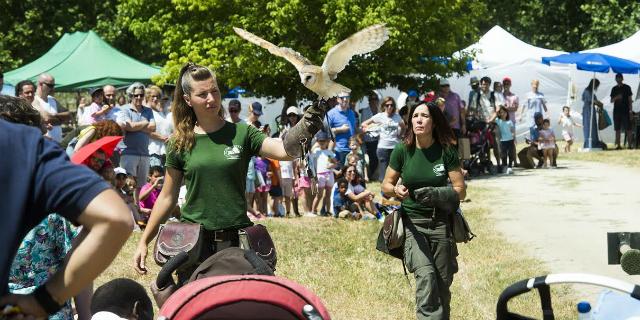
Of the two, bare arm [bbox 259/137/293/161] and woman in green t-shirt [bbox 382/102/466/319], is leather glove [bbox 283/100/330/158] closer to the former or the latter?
bare arm [bbox 259/137/293/161]

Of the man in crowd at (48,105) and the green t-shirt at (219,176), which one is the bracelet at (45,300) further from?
the man in crowd at (48,105)

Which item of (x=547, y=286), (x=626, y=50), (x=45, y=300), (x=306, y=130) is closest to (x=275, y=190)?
(x=306, y=130)

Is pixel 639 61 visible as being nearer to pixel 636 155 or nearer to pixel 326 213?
pixel 636 155

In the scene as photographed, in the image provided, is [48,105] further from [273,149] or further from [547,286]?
[547,286]

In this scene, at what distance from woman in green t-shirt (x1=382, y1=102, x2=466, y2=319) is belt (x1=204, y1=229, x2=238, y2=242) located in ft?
6.64

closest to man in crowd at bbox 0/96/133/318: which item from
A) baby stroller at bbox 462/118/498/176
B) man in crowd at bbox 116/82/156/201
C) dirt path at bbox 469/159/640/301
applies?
dirt path at bbox 469/159/640/301

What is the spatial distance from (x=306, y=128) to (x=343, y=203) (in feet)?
35.2

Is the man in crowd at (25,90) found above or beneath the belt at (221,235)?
above

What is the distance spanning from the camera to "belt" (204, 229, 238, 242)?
589 cm

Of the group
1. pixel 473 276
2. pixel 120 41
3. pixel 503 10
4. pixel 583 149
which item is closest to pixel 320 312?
pixel 473 276

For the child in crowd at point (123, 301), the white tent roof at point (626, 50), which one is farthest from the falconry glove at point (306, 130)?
the white tent roof at point (626, 50)

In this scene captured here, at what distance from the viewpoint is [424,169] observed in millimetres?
7793

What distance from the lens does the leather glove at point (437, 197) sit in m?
7.46

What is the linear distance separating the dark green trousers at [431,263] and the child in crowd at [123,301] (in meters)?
2.44
